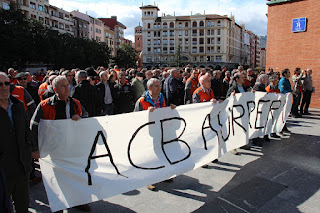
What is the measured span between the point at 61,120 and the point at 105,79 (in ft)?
12.2

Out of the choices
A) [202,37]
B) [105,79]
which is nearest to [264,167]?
[105,79]

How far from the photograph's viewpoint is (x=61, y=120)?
10.7 ft

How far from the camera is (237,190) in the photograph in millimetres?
4109

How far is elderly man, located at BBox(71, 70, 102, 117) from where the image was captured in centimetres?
511

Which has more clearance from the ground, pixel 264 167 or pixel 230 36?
pixel 230 36

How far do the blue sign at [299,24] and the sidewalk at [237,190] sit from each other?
27.2 ft

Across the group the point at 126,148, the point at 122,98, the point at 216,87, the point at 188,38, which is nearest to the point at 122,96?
the point at 122,98

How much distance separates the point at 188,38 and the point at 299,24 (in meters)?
87.5

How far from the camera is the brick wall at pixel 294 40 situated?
11781 millimetres

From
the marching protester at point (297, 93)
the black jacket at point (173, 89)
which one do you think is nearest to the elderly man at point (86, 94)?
the black jacket at point (173, 89)

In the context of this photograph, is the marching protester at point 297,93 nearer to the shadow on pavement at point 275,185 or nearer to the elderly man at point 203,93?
the shadow on pavement at point 275,185

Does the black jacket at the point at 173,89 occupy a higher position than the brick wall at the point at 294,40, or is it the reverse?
the brick wall at the point at 294,40

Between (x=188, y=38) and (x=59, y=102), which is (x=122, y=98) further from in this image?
(x=188, y=38)

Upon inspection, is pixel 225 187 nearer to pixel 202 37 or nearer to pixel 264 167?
pixel 264 167
